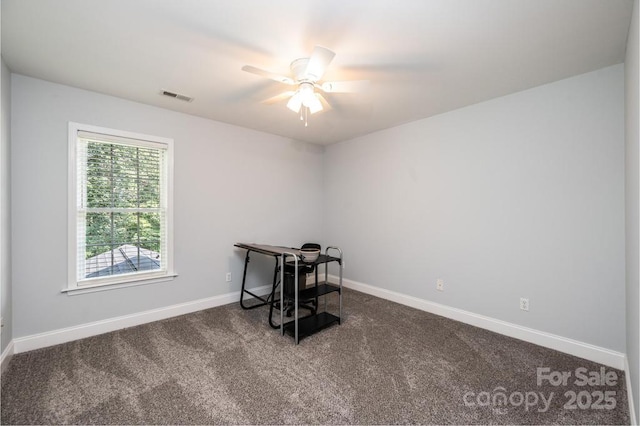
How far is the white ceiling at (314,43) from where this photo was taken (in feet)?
5.57

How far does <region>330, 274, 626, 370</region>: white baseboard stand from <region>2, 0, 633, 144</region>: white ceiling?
236 cm

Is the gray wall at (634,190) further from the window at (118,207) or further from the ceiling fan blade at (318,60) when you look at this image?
the window at (118,207)

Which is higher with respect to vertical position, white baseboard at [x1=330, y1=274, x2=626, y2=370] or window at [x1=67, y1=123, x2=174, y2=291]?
window at [x1=67, y1=123, x2=174, y2=291]

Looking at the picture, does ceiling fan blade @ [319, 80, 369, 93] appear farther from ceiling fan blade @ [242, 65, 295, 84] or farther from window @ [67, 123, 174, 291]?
window @ [67, 123, 174, 291]

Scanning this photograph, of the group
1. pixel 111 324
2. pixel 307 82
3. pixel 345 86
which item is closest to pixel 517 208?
pixel 345 86

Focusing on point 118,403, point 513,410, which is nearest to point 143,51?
point 118,403

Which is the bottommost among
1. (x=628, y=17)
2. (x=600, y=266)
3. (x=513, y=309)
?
(x=513, y=309)

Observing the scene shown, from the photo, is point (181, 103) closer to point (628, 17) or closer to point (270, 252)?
point (270, 252)

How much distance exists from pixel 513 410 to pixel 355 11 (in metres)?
2.73

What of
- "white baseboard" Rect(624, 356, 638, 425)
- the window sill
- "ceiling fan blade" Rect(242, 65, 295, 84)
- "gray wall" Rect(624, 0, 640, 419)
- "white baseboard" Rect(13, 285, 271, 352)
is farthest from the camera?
the window sill

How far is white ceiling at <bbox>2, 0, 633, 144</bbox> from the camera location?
170cm

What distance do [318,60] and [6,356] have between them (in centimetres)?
338

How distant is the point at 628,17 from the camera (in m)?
1.74

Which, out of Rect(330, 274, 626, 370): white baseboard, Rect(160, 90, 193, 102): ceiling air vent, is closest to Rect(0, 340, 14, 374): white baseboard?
Rect(160, 90, 193, 102): ceiling air vent
